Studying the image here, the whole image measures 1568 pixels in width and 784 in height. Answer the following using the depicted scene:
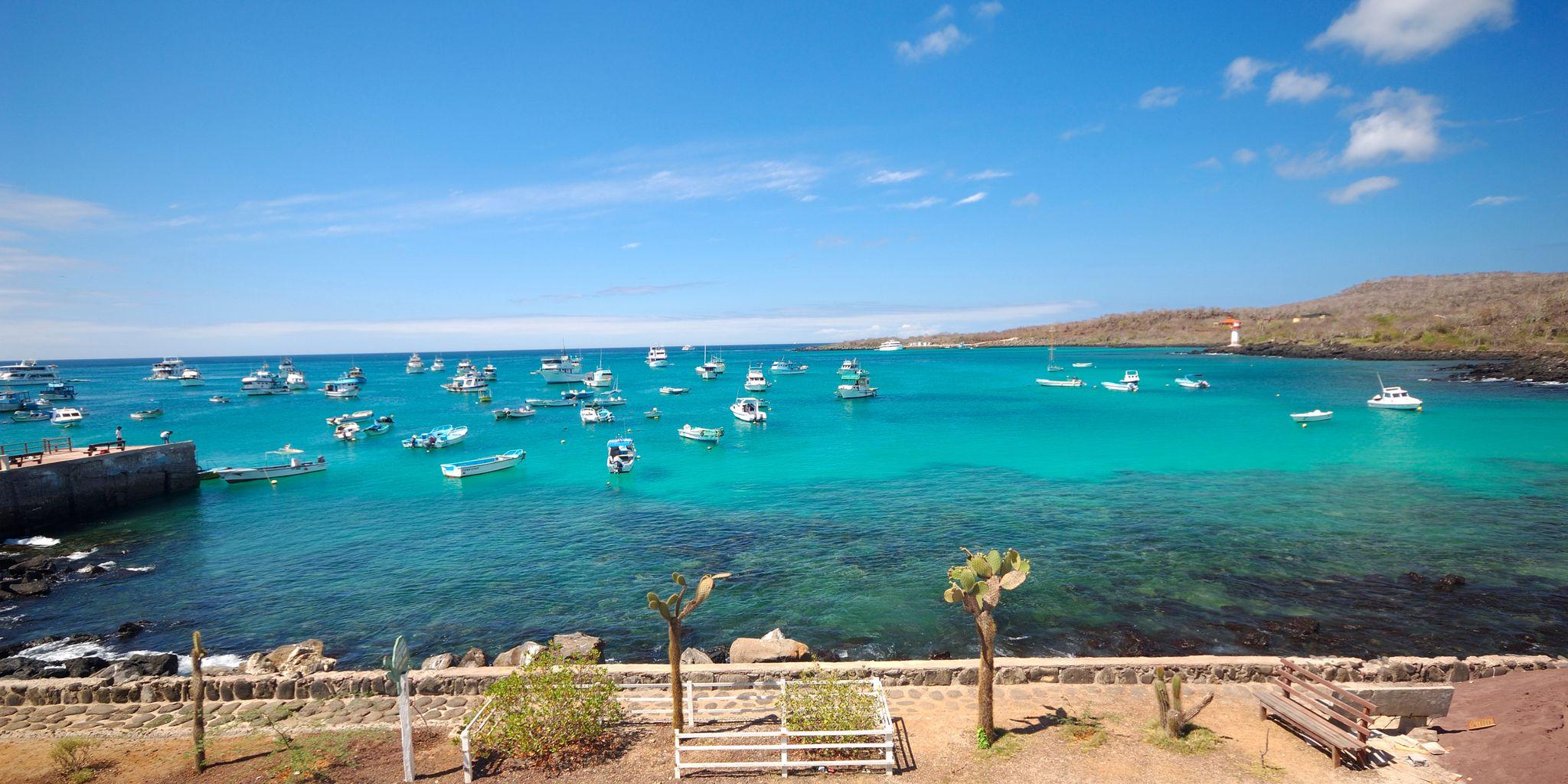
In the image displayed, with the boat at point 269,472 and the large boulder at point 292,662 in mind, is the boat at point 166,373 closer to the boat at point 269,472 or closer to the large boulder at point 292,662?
the boat at point 269,472

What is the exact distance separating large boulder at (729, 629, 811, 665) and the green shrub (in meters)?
4.28

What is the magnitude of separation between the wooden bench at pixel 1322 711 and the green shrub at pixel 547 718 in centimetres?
1034

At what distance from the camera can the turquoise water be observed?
1788 centimetres

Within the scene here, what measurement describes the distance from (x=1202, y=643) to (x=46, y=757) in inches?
862

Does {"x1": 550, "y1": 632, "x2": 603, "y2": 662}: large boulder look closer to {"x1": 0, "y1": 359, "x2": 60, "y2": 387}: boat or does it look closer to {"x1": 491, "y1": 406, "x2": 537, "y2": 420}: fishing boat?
{"x1": 491, "y1": 406, "x2": 537, "y2": 420}: fishing boat

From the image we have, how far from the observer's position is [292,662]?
588 inches

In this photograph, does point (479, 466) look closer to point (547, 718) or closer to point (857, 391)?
point (547, 718)

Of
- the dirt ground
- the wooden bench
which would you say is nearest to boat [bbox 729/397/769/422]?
the dirt ground

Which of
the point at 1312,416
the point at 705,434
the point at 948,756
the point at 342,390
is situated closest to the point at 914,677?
the point at 948,756

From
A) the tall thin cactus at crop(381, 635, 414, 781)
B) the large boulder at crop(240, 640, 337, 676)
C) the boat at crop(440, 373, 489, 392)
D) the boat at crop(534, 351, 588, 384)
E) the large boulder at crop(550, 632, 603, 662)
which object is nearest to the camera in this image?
the tall thin cactus at crop(381, 635, 414, 781)

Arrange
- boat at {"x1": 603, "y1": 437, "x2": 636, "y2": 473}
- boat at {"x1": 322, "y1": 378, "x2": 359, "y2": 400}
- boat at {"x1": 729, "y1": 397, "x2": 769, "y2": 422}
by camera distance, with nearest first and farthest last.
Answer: boat at {"x1": 603, "y1": 437, "x2": 636, "y2": 473}, boat at {"x1": 729, "y1": 397, "x2": 769, "y2": 422}, boat at {"x1": 322, "y1": 378, "x2": 359, "y2": 400}

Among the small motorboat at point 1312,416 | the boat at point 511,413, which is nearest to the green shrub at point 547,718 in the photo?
the small motorboat at point 1312,416

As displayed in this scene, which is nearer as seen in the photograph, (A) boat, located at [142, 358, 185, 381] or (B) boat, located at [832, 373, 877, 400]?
(B) boat, located at [832, 373, 877, 400]

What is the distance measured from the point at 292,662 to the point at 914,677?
1314cm
